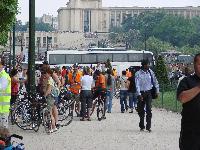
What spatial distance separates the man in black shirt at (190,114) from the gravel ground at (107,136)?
219 inches

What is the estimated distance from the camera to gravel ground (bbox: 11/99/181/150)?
43.9 ft

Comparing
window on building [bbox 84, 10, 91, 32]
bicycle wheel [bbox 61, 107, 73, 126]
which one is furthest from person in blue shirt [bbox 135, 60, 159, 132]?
window on building [bbox 84, 10, 91, 32]

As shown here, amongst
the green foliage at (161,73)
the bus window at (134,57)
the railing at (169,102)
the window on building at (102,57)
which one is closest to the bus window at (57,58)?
the window on building at (102,57)

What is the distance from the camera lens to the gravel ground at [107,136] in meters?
13.4

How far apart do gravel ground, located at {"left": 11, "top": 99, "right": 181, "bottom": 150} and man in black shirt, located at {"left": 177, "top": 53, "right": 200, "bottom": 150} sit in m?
5.56

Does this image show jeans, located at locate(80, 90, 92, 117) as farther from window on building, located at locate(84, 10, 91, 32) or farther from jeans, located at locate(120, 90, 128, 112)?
window on building, located at locate(84, 10, 91, 32)

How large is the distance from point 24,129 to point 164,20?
13647cm

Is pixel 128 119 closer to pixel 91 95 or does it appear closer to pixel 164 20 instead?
pixel 91 95

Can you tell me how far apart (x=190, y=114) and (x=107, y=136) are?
799 centimetres

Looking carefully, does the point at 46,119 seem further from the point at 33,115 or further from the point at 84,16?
the point at 84,16

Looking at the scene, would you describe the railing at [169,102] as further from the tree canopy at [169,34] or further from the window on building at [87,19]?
the window on building at [87,19]

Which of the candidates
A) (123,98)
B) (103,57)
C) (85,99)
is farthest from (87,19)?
(85,99)

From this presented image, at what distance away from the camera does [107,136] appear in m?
15.3

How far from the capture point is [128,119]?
20688 millimetres
